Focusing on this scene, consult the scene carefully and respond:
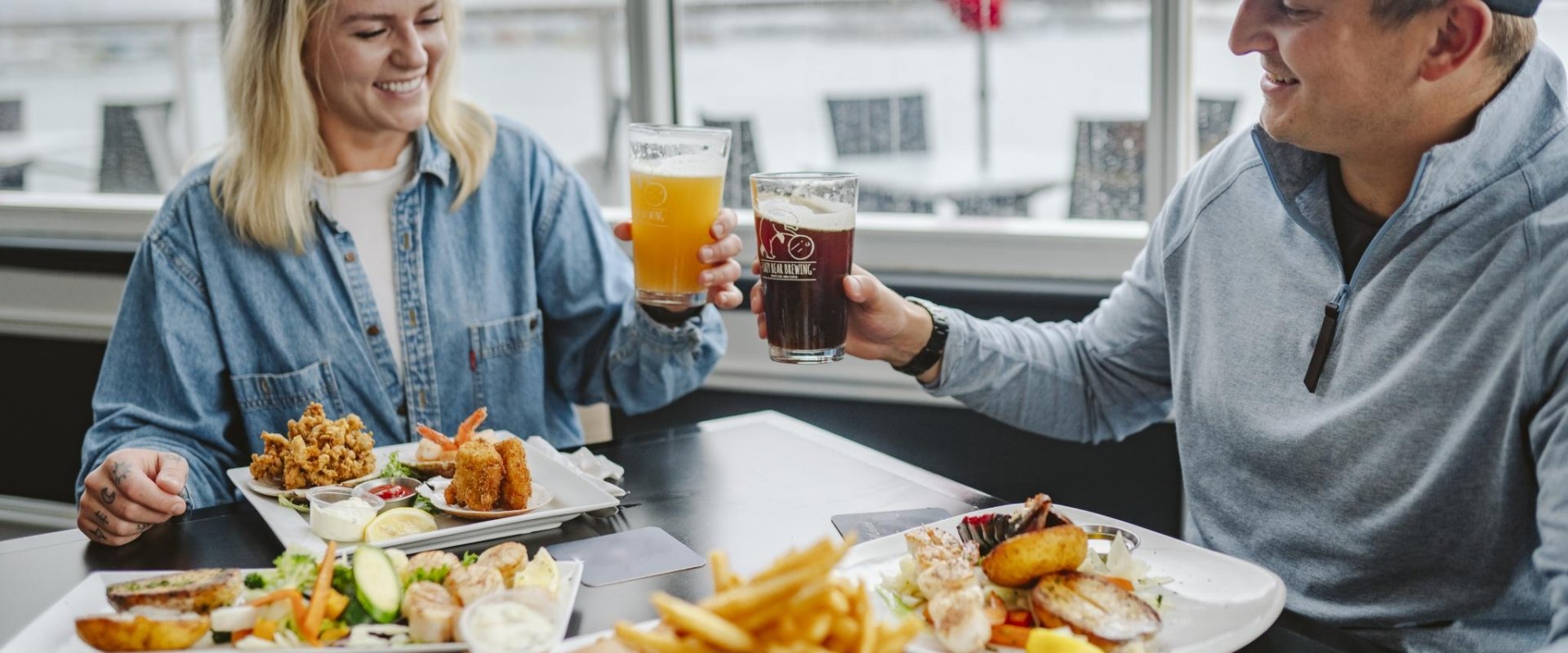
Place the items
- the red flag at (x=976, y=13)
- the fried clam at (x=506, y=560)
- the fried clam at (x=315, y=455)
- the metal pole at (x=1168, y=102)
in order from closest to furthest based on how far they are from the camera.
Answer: the fried clam at (x=506, y=560) → the fried clam at (x=315, y=455) → the metal pole at (x=1168, y=102) → the red flag at (x=976, y=13)

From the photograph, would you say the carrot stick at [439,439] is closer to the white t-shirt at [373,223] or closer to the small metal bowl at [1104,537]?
the white t-shirt at [373,223]

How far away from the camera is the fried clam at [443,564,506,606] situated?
122 cm

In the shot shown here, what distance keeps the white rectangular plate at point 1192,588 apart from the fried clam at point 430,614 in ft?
1.26

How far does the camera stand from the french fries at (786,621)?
0.97 metres

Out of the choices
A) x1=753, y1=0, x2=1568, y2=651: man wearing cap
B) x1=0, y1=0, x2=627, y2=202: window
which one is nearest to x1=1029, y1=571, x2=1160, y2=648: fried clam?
x1=753, y1=0, x2=1568, y2=651: man wearing cap

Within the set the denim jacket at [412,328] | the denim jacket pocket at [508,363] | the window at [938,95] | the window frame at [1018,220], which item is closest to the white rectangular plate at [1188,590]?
the denim jacket at [412,328]

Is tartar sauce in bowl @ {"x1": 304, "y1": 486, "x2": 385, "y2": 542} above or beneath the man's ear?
beneath

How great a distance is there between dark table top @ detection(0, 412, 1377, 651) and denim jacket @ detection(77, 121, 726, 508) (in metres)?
0.37

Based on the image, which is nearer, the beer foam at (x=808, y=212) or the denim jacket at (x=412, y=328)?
the beer foam at (x=808, y=212)

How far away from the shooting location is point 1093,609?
1.18 metres

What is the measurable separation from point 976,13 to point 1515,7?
5.56 feet

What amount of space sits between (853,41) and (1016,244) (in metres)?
0.79

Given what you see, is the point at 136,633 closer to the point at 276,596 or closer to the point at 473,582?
the point at 276,596

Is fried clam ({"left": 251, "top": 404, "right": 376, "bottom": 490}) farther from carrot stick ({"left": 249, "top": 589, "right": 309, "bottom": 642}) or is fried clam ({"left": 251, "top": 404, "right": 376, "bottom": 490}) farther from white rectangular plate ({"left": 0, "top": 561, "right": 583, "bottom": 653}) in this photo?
carrot stick ({"left": 249, "top": 589, "right": 309, "bottom": 642})
